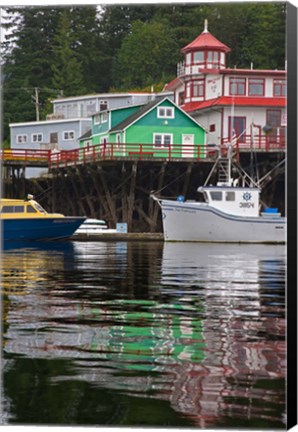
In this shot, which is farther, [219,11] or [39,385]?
[219,11]

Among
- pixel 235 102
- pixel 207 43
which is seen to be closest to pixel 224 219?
pixel 235 102

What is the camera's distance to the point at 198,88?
161 feet

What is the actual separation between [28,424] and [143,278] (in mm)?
11920

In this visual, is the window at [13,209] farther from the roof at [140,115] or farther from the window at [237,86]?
the roof at [140,115]

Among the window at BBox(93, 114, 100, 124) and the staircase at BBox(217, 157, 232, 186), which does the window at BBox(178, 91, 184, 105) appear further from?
the window at BBox(93, 114, 100, 124)

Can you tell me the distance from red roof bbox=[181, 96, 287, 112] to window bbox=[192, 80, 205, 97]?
1.52ft

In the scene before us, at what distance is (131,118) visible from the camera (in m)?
51.4

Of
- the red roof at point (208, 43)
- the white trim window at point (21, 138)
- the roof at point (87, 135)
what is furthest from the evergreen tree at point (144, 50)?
the white trim window at point (21, 138)

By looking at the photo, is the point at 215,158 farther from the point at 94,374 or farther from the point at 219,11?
the point at 94,374

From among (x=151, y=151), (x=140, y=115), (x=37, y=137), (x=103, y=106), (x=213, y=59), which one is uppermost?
(x=213, y=59)

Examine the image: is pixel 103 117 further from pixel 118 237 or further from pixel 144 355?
pixel 144 355

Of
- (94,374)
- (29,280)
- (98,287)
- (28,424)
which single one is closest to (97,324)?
(94,374)

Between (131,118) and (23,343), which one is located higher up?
(131,118)

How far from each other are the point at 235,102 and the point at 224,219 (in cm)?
862
